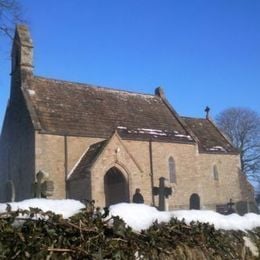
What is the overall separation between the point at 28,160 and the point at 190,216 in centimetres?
2551

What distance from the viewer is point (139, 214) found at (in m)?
3.73

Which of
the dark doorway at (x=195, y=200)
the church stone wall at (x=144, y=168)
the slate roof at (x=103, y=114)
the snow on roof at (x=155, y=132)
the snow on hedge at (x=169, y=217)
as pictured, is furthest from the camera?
the dark doorway at (x=195, y=200)

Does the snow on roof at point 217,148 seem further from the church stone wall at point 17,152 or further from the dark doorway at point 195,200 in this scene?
the church stone wall at point 17,152

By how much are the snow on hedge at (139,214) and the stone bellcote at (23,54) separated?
2861 centimetres

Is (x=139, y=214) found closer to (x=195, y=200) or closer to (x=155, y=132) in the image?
(x=155, y=132)

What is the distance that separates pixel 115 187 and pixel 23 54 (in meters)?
11.9

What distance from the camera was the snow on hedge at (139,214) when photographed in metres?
3.35

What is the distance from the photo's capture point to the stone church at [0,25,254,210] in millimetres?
27703

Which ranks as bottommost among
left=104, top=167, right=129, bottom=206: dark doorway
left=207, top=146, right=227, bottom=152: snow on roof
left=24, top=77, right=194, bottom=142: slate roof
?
left=104, top=167, right=129, bottom=206: dark doorway

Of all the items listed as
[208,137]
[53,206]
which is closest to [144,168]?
[208,137]

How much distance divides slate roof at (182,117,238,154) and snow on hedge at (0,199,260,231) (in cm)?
3269

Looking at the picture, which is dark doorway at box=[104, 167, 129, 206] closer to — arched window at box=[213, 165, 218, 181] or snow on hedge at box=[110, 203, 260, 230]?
arched window at box=[213, 165, 218, 181]

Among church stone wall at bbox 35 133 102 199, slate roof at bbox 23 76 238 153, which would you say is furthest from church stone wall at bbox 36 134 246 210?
slate roof at bbox 23 76 238 153

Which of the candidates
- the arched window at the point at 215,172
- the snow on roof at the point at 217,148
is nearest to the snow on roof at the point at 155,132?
the snow on roof at the point at 217,148
